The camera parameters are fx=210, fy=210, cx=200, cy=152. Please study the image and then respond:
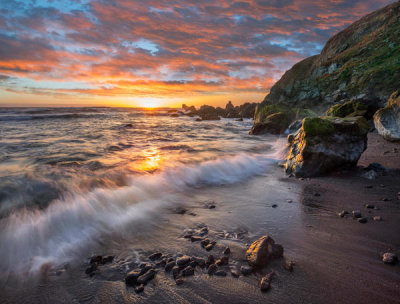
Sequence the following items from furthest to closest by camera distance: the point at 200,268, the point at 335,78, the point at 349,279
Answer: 1. the point at 335,78
2. the point at 200,268
3. the point at 349,279

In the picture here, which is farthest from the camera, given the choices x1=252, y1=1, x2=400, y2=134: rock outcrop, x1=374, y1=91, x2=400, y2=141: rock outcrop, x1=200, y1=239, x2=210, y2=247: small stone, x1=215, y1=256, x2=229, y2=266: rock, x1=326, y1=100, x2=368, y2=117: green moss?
x1=252, y1=1, x2=400, y2=134: rock outcrop

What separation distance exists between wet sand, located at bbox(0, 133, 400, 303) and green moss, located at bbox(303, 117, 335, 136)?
163 centimetres

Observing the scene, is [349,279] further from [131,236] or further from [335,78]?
[335,78]

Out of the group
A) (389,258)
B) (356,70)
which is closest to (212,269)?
(389,258)

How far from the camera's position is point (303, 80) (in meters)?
40.8

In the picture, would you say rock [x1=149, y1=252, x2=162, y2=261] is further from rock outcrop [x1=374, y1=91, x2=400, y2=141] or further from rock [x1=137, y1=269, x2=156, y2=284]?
rock outcrop [x1=374, y1=91, x2=400, y2=141]

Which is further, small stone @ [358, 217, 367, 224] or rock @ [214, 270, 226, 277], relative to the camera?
small stone @ [358, 217, 367, 224]

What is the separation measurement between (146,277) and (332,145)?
5797 mm

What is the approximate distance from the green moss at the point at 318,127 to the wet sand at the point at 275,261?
5.35 ft

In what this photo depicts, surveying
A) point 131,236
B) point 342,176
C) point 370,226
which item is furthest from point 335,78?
point 131,236

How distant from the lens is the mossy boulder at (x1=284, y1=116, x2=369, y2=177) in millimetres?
5934

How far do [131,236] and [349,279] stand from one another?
3091 mm

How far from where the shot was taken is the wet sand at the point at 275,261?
7.34 ft

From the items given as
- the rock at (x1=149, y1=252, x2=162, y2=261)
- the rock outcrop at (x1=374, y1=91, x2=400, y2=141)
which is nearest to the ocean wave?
the rock at (x1=149, y1=252, x2=162, y2=261)
